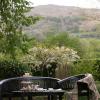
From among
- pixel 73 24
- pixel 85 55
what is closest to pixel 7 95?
pixel 85 55

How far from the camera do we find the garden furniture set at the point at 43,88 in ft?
19.0

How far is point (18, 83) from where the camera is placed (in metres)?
6.24

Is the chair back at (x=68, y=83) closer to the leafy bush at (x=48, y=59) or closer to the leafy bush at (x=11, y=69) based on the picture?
the leafy bush at (x=11, y=69)

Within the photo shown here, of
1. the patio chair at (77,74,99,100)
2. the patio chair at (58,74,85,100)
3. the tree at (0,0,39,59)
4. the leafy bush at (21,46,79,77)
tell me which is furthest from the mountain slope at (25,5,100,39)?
the patio chair at (77,74,99,100)

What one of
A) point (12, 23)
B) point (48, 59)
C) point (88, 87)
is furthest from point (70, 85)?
point (48, 59)

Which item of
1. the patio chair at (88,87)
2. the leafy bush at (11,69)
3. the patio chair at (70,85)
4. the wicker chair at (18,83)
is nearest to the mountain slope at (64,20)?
the leafy bush at (11,69)

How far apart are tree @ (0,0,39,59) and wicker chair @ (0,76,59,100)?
13.2ft

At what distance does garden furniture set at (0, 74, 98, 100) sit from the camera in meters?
5.79

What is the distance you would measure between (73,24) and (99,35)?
487cm

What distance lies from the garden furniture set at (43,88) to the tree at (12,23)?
401 centimetres

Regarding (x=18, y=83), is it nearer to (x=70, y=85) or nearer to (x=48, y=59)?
(x=70, y=85)

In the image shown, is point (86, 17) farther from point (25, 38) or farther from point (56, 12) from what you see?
point (25, 38)

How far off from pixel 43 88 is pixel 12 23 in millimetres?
4476

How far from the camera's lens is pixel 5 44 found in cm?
1067
